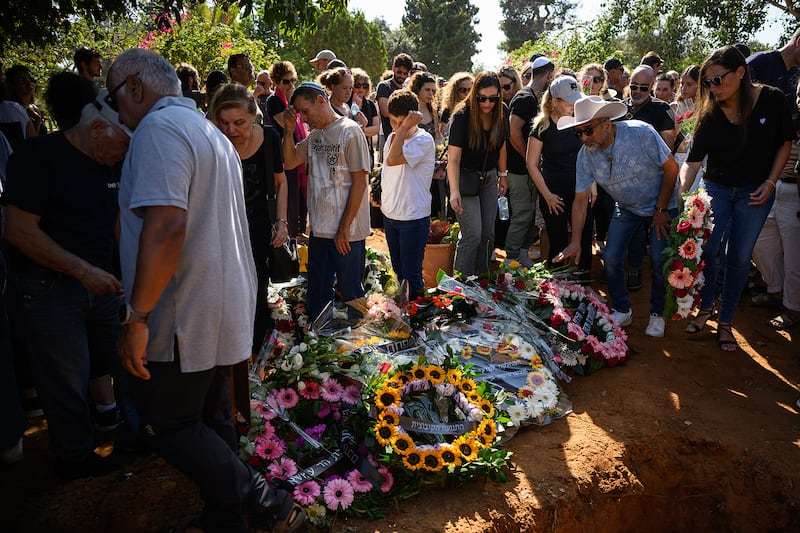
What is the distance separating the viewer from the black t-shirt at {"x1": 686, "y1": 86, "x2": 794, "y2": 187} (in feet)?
14.2

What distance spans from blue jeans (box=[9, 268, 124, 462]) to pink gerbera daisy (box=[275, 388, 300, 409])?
97 centimetres

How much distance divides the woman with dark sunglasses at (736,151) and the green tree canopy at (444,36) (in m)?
43.5

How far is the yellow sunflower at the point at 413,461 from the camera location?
3.13 metres

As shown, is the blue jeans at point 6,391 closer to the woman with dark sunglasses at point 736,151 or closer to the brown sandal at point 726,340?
the woman with dark sunglasses at point 736,151

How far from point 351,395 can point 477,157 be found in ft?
8.67

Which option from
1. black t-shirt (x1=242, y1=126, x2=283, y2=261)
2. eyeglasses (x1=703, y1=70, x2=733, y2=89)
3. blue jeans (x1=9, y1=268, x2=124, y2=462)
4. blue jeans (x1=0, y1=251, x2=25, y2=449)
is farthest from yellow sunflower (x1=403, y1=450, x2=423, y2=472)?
eyeglasses (x1=703, y1=70, x2=733, y2=89)

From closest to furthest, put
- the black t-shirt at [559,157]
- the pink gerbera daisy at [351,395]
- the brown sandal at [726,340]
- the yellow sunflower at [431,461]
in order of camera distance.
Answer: the yellow sunflower at [431,461]
the pink gerbera daisy at [351,395]
the brown sandal at [726,340]
the black t-shirt at [559,157]

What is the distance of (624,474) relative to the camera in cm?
358

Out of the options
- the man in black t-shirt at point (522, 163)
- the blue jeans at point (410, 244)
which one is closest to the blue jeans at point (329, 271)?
the blue jeans at point (410, 244)

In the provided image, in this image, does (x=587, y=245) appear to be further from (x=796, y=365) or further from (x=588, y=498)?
(x=588, y=498)

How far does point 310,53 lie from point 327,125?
3166 centimetres

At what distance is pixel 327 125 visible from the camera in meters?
4.11

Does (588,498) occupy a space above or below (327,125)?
below

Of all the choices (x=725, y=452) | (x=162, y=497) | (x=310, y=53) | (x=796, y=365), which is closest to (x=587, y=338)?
(x=725, y=452)
